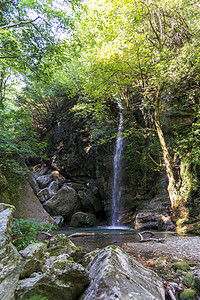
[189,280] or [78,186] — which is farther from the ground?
[189,280]

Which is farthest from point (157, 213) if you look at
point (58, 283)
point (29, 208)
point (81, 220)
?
point (58, 283)

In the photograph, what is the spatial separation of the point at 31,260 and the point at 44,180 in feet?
39.8

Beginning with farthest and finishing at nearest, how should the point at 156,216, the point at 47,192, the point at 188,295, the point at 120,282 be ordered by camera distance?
the point at 47,192
the point at 156,216
the point at 188,295
the point at 120,282

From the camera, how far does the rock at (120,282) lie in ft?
4.35

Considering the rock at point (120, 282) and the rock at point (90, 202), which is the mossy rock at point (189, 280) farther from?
the rock at point (90, 202)

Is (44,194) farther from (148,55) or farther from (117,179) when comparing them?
(148,55)

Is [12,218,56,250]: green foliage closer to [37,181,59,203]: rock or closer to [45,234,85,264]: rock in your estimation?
[45,234,85,264]: rock

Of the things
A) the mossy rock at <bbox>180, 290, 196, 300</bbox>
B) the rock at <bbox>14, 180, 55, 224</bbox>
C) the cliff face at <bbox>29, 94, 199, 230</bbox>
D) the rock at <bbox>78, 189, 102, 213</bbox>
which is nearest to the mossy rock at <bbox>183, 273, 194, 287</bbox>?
the mossy rock at <bbox>180, 290, 196, 300</bbox>

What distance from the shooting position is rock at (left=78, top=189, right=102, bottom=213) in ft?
39.9

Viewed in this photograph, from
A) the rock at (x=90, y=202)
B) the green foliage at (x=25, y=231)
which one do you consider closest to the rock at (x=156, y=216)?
the rock at (x=90, y=202)

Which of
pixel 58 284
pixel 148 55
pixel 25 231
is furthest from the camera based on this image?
pixel 148 55

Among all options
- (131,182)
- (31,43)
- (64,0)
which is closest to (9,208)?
(31,43)

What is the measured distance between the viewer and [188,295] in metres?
1.87

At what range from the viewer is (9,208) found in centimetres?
201
